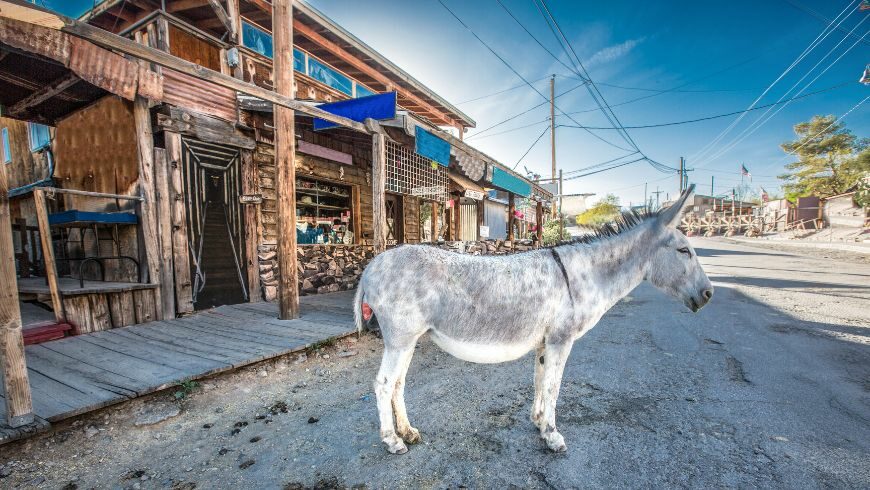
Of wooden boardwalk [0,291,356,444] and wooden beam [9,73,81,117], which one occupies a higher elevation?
wooden beam [9,73,81,117]

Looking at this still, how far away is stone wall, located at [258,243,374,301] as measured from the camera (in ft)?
22.5

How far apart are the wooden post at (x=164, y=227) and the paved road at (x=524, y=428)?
111 inches

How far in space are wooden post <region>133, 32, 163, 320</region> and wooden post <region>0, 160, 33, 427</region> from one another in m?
3.00

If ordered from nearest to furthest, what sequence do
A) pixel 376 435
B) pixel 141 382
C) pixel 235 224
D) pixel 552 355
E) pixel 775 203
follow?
pixel 552 355 → pixel 376 435 → pixel 141 382 → pixel 235 224 → pixel 775 203

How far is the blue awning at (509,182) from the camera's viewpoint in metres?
9.43

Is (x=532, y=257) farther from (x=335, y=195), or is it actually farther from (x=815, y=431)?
(x=335, y=195)

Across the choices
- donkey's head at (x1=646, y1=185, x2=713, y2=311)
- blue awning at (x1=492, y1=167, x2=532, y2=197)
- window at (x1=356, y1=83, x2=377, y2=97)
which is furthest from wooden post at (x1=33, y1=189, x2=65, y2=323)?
blue awning at (x1=492, y1=167, x2=532, y2=197)

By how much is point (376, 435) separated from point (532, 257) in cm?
206

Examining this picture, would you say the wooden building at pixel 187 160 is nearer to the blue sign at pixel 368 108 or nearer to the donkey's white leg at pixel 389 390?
the blue sign at pixel 368 108

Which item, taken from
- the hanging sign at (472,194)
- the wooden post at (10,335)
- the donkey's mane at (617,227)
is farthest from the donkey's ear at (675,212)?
the hanging sign at (472,194)

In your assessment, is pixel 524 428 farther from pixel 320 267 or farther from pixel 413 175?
pixel 413 175

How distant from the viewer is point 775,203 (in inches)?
1506

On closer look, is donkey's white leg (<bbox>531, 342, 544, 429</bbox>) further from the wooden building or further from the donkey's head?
the wooden building

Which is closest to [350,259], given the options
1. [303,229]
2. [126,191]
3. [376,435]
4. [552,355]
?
[303,229]
